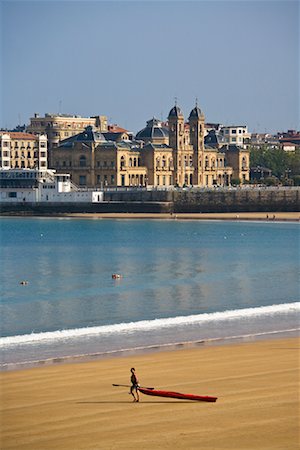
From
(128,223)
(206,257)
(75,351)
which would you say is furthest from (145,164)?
(75,351)

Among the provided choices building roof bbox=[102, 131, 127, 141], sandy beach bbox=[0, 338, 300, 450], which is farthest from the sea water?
building roof bbox=[102, 131, 127, 141]

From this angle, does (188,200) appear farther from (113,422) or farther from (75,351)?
(113,422)

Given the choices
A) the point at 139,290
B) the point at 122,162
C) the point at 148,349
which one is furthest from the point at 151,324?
the point at 122,162

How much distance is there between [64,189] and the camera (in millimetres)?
102312

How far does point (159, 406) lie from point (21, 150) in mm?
105614

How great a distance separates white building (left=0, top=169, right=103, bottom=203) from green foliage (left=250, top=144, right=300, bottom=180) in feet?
129

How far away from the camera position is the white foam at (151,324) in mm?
25922

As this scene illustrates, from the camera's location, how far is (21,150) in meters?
121

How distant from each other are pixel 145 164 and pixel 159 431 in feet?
333

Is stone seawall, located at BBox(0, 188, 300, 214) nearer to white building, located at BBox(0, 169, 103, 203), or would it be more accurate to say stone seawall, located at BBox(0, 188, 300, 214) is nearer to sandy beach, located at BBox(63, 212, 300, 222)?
white building, located at BBox(0, 169, 103, 203)

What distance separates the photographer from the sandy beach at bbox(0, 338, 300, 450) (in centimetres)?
1455

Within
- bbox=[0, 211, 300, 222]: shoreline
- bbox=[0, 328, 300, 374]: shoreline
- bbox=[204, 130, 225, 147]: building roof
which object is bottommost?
bbox=[0, 211, 300, 222]: shoreline

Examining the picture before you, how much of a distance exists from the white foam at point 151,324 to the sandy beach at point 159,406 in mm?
4091

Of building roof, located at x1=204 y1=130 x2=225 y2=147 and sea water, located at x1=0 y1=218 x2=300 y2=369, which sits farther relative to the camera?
building roof, located at x1=204 y1=130 x2=225 y2=147
